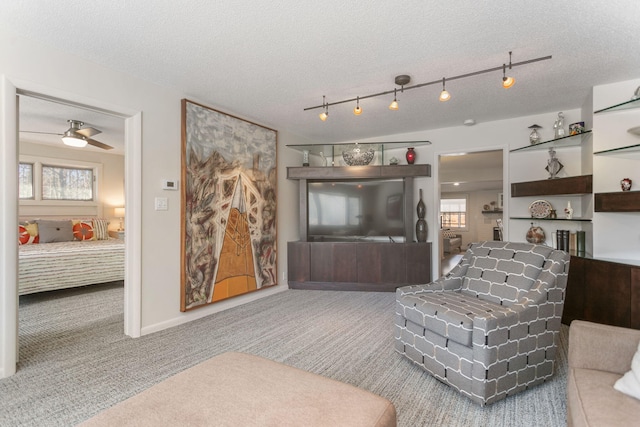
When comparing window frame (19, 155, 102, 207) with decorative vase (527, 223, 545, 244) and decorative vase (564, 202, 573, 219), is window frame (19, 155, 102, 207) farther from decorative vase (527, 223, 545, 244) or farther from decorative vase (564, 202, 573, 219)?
decorative vase (564, 202, 573, 219)

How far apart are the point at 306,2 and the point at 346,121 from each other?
2459mm

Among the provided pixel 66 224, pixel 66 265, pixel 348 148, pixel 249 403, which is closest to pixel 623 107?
pixel 348 148

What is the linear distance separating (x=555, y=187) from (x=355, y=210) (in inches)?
101

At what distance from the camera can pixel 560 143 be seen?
3686mm

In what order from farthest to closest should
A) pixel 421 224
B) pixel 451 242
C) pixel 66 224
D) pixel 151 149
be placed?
pixel 451 242 < pixel 66 224 < pixel 421 224 < pixel 151 149

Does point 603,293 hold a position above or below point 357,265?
above

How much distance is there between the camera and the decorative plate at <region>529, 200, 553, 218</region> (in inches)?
149

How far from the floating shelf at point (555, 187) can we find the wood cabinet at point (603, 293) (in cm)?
71

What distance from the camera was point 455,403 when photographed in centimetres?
185

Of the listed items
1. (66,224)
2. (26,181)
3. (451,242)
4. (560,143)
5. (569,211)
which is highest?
(560,143)

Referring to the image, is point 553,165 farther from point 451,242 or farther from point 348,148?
point 451,242

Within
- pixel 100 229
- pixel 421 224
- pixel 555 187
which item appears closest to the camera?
pixel 555 187

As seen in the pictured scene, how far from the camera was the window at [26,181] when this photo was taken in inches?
212

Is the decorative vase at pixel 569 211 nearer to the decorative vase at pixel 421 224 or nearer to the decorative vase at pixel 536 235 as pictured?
the decorative vase at pixel 536 235
